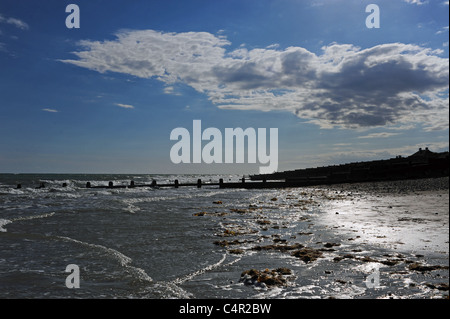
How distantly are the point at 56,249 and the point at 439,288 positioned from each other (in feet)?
33.6

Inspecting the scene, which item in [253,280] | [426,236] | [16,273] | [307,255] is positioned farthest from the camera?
[426,236]

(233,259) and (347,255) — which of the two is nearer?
(347,255)

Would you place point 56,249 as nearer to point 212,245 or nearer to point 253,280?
point 212,245

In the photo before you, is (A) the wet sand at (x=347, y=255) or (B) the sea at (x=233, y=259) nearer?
(A) the wet sand at (x=347, y=255)

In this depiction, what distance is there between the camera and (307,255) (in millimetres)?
8656

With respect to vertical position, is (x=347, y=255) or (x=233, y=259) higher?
(x=347, y=255)

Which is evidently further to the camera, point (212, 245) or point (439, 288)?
point (212, 245)

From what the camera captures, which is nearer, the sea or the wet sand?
the wet sand
